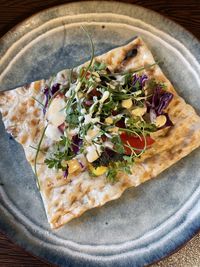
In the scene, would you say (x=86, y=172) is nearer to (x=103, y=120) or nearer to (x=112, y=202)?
(x=112, y=202)

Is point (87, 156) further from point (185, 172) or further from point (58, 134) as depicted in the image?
point (185, 172)

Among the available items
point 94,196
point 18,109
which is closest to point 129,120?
point 94,196

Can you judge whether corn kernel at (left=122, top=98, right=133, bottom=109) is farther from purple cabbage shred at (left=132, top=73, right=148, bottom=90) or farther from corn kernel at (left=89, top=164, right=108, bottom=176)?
corn kernel at (left=89, top=164, right=108, bottom=176)

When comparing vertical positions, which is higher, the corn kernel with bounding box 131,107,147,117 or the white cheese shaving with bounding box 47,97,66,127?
the corn kernel with bounding box 131,107,147,117

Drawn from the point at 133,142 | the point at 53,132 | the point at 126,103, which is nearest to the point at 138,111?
the point at 126,103

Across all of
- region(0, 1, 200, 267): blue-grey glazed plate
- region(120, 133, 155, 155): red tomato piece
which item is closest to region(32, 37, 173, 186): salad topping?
region(120, 133, 155, 155): red tomato piece

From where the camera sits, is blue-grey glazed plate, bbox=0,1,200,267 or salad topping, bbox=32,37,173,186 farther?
blue-grey glazed plate, bbox=0,1,200,267
